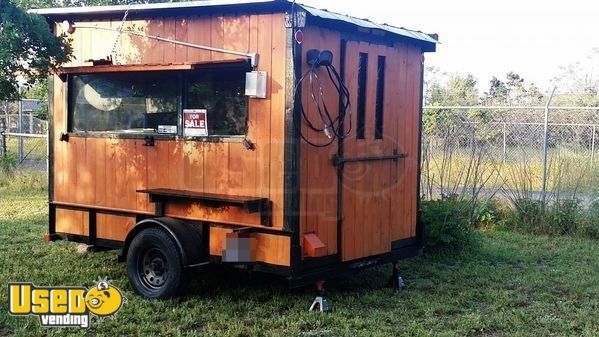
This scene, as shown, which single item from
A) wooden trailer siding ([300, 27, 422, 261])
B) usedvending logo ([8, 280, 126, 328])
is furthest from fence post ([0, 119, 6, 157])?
wooden trailer siding ([300, 27, 422, 261])

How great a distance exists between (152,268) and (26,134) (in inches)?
399

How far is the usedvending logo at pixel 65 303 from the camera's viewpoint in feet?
17.5

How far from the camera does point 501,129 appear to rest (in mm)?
11273

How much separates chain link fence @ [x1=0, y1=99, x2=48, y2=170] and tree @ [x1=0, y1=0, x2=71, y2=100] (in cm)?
729

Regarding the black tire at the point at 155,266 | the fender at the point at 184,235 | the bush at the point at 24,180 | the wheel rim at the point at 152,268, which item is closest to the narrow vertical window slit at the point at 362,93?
the fender at the point at 184,235

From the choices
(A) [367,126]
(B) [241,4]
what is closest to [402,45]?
(A) [367,126]

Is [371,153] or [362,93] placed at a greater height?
[362,93]

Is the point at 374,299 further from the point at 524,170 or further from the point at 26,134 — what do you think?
the point at 26,134

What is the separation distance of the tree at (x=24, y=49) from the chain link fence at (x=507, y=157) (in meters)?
5.24

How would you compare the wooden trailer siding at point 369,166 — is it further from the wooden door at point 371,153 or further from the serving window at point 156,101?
the serving window at point 156,101

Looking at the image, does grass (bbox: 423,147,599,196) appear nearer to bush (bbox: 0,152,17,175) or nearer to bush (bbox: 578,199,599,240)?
bush (bbox: 578,199,599,240)

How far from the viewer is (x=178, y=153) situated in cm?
643

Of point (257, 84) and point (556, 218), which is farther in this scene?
point (556, 218)

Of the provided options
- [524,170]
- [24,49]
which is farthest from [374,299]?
[524,170]
